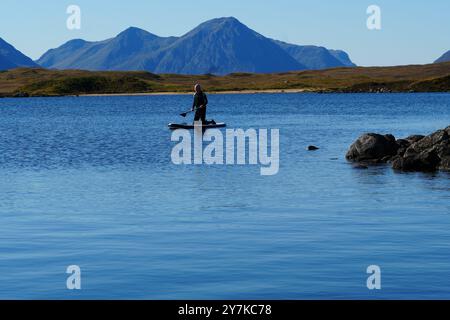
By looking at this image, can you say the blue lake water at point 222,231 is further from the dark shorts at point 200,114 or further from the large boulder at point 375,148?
the dark shorts at point 200,114

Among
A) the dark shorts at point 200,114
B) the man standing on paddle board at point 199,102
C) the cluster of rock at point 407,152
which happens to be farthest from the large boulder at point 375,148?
the dark shorts at point 200,114

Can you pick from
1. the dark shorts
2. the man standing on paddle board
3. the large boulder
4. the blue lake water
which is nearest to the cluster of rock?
the large boulder

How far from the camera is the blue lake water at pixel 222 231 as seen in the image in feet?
57.7

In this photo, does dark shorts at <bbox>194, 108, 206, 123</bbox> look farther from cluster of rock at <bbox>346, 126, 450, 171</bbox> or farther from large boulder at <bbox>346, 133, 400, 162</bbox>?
large boulder at <bbox>346, 133, 400, 162</bbox>

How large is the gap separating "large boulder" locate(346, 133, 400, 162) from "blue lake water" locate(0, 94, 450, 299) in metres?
1.59

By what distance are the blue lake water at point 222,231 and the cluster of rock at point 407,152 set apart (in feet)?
4.63

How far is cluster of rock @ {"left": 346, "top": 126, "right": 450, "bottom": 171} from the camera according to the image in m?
41.1

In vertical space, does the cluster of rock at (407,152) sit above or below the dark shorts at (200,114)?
below

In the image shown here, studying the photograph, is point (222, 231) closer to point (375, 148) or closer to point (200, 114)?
point (375, 148)
